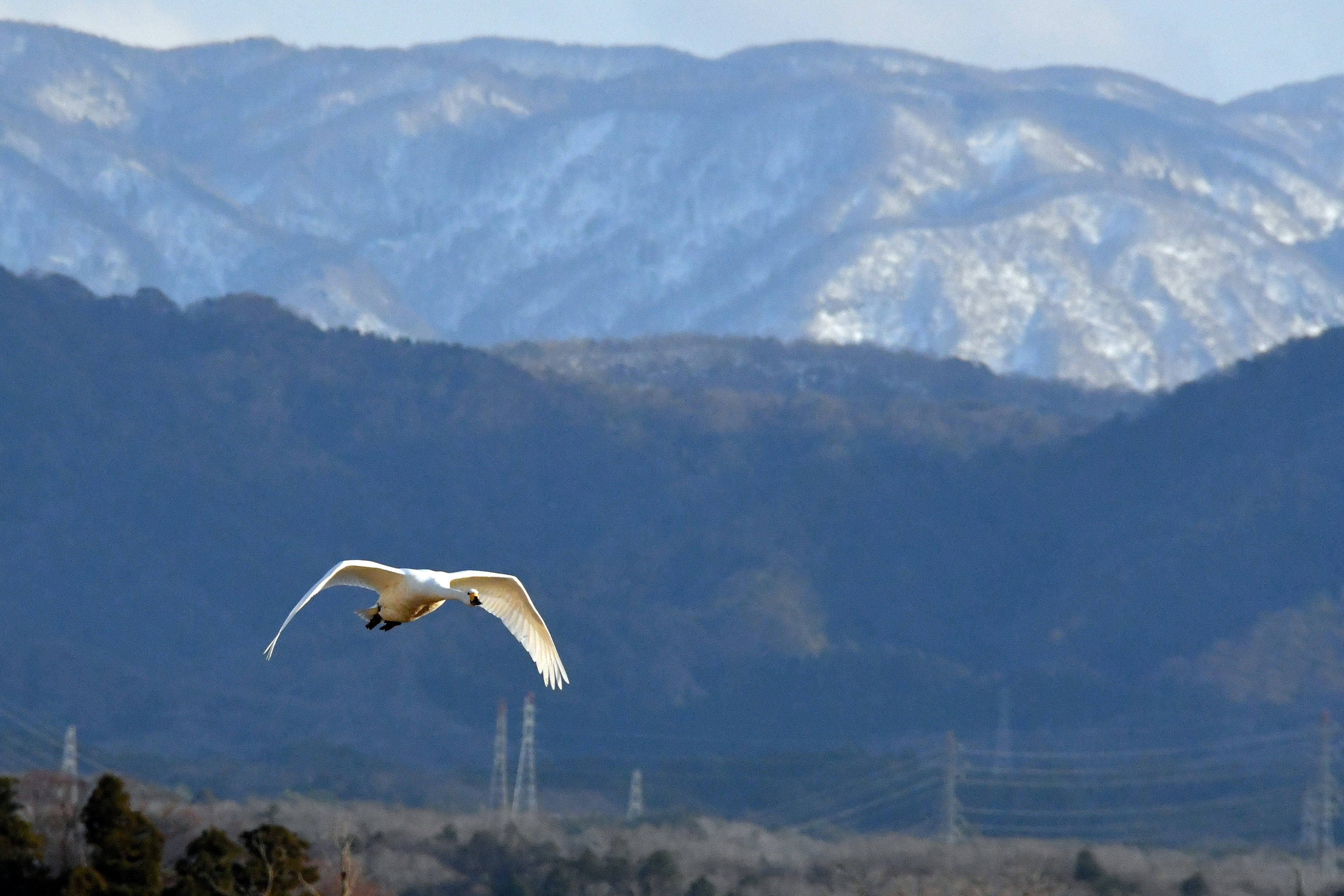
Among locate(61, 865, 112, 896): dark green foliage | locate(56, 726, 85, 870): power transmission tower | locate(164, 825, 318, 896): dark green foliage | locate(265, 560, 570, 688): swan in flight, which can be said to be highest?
locate(56, 726, 85, 870): power transmission tower

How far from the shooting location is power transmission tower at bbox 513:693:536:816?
16288 cm

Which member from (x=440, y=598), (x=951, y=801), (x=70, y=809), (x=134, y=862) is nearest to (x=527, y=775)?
(x=951, y=801)

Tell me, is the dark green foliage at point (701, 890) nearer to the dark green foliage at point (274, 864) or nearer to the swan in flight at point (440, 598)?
the dark green foliage at point (274, 864)

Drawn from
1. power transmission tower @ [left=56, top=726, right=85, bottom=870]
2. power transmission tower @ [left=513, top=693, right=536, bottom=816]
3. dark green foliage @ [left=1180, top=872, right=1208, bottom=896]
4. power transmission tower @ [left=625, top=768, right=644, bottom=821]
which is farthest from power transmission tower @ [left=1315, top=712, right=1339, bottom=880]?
power transmission tower @ [left=56, top=726, right=85, bottom=870]

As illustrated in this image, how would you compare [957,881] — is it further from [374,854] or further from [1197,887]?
[374,854]

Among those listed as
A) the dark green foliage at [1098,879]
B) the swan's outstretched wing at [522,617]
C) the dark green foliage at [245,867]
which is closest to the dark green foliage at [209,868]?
the dark green foliage at [245,867]

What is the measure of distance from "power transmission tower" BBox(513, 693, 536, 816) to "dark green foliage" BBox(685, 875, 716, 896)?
34.7m

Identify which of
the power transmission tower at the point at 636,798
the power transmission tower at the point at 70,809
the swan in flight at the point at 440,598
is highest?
the power transmission tower at the point at 636,798

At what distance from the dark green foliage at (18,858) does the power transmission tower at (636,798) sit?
3090 inches

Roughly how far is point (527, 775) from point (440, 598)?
13957cm

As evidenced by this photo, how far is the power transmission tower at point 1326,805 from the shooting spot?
137m

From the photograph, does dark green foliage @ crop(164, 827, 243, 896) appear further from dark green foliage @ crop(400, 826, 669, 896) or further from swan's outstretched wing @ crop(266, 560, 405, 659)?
dark green foliage @ crop(400, 826, 669, 896)

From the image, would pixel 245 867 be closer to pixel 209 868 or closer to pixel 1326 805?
pixel 209 868

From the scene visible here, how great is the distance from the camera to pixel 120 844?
232ft
